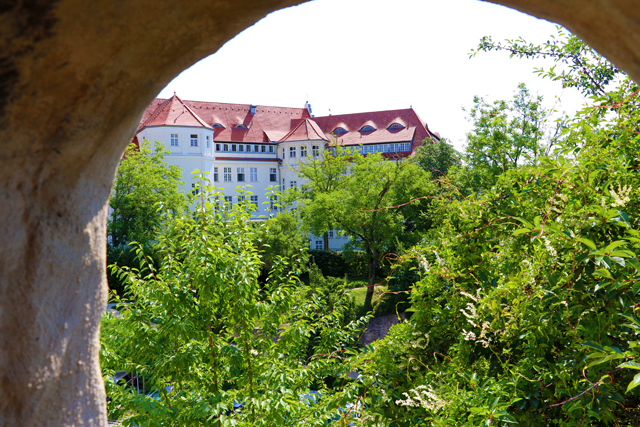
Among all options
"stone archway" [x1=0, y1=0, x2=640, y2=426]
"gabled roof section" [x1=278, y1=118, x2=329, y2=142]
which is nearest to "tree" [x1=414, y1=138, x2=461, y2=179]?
"gabled roof section" [x1=278, y1=118, x2=329, y2=142]

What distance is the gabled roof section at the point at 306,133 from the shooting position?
51250 mm

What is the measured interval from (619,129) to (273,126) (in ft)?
170

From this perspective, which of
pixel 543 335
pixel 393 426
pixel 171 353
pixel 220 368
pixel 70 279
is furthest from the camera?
pixel 220 368

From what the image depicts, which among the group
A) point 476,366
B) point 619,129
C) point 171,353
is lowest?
point 171,353

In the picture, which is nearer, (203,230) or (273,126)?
(203,230)

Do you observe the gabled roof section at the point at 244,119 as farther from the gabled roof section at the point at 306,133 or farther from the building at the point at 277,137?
the gabled roof section at the point at 306,133

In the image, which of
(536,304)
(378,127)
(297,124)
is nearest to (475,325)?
(536,304)

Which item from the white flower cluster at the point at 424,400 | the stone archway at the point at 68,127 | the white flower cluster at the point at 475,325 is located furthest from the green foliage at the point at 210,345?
the stone archway at the point at 68,127

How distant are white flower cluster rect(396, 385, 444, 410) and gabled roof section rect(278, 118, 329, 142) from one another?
4794 centimetres

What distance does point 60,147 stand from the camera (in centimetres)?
142

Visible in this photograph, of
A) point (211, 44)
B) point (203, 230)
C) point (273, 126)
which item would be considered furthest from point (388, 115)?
point (211, 44)

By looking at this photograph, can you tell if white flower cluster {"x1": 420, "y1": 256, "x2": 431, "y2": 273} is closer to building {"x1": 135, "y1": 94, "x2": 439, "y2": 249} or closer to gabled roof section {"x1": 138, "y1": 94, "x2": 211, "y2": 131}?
gabled roof section {"x1": 138, "y1": 94, "x2": 211, "y2": 131}

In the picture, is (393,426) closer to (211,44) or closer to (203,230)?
(211,44)

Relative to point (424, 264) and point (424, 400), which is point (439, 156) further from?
point (424, 400)
